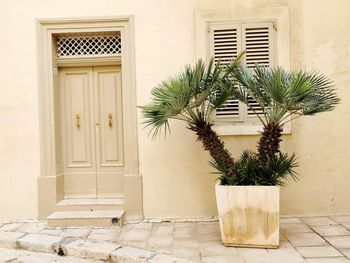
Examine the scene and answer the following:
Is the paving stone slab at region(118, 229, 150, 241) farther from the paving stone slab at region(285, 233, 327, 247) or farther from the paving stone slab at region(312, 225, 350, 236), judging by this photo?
the paving stone slab at region(312, 225, 350, 236)

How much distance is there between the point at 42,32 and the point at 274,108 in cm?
366

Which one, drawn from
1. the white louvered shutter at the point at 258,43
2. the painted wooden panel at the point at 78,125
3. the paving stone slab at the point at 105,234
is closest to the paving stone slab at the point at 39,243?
the paving stone slab at the point at 105,234

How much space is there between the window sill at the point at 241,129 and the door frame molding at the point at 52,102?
50.5 inches

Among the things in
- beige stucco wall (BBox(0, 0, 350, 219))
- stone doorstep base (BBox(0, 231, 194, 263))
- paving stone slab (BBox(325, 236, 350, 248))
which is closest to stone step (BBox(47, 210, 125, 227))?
stone doorstep base (BBox(0, 231, 194, 263))

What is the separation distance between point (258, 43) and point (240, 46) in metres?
0.27

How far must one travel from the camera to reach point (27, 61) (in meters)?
6.18

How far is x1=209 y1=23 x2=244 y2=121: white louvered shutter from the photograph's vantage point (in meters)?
6.08

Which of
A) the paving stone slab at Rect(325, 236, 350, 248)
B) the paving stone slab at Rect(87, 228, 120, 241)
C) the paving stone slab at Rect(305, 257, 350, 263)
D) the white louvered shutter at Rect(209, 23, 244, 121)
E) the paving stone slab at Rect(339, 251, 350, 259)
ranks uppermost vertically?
the white louvered shutter at Rect(209, 23, 244, 121)

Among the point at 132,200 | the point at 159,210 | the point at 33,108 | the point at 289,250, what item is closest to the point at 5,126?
the point at 33,108

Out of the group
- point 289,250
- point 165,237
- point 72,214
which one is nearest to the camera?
point 289,250

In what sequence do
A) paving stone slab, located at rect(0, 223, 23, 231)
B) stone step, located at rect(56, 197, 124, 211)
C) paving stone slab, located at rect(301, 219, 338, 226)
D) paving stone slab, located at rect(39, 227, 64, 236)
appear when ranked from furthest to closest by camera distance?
stone step, located at rect(56, 197, 124, 211), paving stone slab, located at rect(0, 223, 23, 231), paving stone slab, located at rect(301, 219, 338, 226), paving stone slab, located at rect(39, 227, 64, 236)

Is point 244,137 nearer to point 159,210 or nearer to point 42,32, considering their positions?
point 159,210

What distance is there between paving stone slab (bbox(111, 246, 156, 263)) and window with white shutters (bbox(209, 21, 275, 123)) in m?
2.31

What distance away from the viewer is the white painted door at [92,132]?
6492 millimetres
